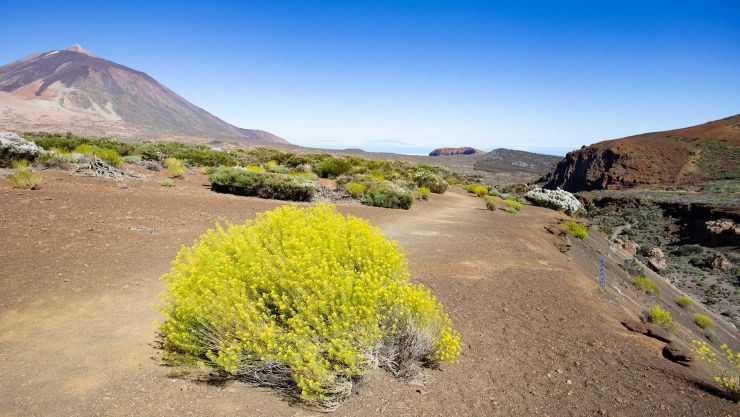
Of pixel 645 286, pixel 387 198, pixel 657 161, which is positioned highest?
pixel 657 161

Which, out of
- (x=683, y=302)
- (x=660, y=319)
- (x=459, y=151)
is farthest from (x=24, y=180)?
(x=459, y=151)

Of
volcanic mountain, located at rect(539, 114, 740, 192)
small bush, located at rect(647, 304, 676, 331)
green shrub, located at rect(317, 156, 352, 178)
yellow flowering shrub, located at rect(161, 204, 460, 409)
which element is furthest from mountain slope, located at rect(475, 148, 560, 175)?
yellow flowering shrub, located at rect(161, 204, 460, 409)

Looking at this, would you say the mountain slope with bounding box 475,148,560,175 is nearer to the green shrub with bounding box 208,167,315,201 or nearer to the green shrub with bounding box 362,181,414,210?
the green shrub with bounding box 362,181,414,210

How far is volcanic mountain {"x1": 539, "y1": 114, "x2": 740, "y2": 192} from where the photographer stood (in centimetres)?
3738

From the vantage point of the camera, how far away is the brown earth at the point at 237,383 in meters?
3.31

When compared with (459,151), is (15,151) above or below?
below

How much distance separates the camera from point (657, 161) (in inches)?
1580

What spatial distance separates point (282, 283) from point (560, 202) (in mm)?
25503

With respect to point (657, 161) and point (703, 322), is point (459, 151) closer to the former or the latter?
point (657, 161)

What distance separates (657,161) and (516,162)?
42486 millimetres

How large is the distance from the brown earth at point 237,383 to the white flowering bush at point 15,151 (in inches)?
222

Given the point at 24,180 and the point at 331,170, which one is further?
Answer: the point at 331,170

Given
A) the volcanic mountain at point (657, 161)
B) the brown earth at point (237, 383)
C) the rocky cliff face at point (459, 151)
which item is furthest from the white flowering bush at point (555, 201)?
the rocky cliff face at point (459, 151)

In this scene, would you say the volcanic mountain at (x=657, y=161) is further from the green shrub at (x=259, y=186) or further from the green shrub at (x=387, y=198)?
the green shrub at (x=259, y=186)
